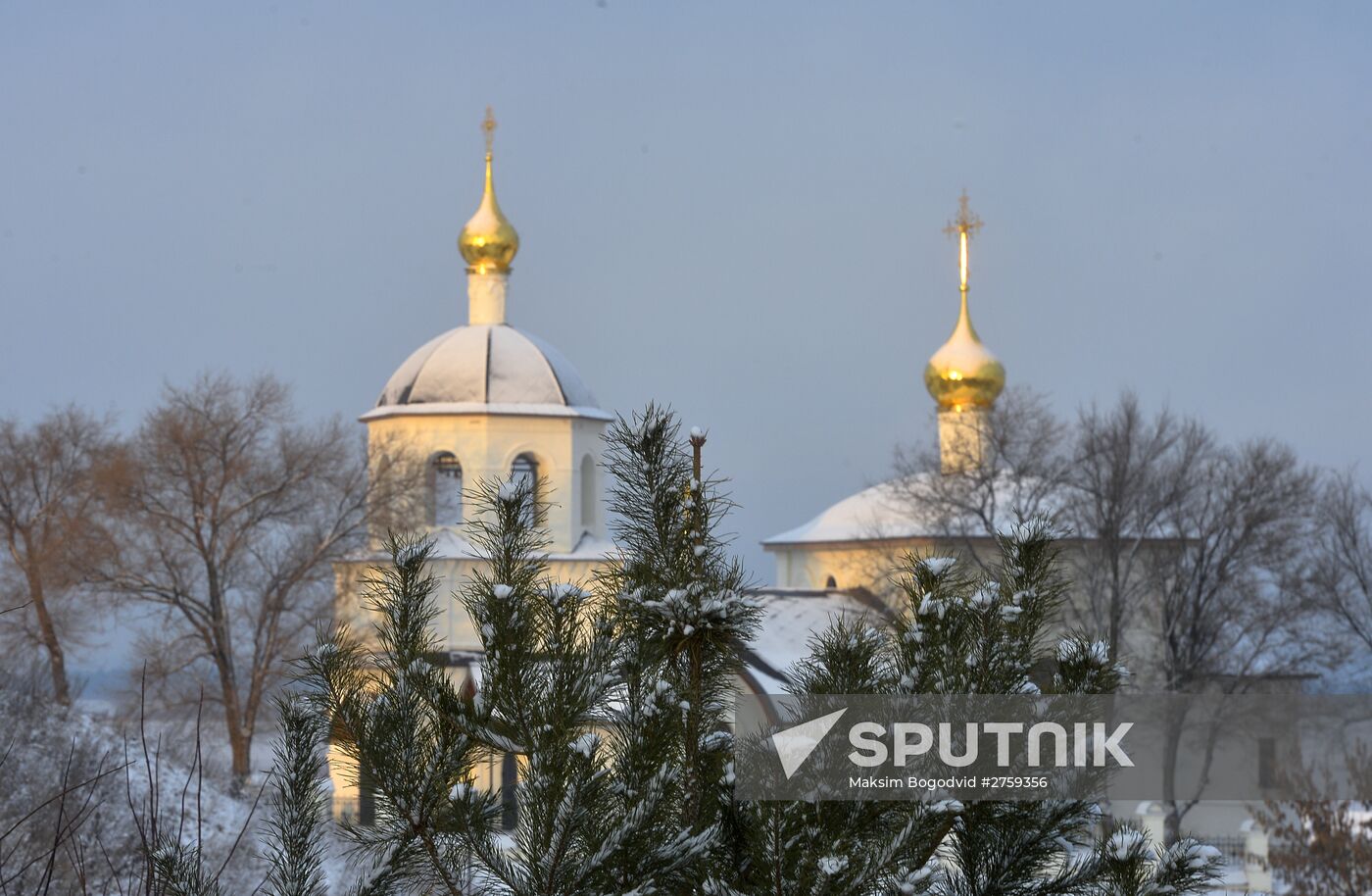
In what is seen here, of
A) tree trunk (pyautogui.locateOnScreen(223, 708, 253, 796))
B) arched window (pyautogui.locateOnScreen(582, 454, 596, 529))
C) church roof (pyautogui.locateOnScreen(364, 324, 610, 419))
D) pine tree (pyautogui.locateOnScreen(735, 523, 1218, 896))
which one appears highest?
church roof (pyautogui.locateOnScreen(364, 324, 610, 419))

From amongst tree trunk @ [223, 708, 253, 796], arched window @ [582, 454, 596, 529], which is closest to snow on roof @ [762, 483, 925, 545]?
arched window @ [582, 454, 596, 529]

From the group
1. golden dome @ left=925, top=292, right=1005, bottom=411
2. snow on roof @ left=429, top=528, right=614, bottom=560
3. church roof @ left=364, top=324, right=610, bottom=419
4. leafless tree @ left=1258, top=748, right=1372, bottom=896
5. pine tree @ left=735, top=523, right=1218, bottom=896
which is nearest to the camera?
pine tree @ left=735, top=523, right=1218, bottom=896

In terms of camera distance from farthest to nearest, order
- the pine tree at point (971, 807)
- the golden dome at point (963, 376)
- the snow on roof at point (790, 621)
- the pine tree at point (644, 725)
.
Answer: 1. the golden dome at point (963, 376)
2. the snow on roof at point (790, 621)
3. the pine tree at point (971, 807)
4. the pine tree at point (644, 725)

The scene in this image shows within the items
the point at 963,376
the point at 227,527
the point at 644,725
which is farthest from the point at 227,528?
the point at 644,725

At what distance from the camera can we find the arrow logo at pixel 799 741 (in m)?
4.31

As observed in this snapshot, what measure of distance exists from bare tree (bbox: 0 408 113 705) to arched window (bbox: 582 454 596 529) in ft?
26.8

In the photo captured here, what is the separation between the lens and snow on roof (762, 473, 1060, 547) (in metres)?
30.7

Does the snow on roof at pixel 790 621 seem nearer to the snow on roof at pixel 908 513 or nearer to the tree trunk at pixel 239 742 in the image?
the snow on roof at pixel 908 513

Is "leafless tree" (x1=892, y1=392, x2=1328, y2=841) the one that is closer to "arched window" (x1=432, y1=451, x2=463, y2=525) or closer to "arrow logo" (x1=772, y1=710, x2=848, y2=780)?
"arched window" (x1=432, y1=451, x2=463, y2=525)

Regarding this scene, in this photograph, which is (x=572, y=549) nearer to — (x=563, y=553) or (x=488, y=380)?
(x=563, y=553)

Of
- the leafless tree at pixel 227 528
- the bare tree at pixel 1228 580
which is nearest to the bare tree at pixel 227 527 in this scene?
the leafless tree at pixel 227 528

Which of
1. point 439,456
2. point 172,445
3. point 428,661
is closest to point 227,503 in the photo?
point 172,445

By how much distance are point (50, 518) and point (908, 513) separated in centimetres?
1478

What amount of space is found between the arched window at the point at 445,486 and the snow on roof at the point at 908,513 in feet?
23.4
